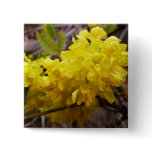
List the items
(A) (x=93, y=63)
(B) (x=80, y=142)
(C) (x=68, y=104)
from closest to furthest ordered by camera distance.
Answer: (A) (x=93, y=63), (C) (x=68, y=104), (B) (x=80, y=142)

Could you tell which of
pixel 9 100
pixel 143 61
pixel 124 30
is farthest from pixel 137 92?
pixel 9 100

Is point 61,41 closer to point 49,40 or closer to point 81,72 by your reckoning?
point 49,40

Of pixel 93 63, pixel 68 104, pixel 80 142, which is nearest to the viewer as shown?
pixel 93 63

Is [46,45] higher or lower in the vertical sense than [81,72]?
higher

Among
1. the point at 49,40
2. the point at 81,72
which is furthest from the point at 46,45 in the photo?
the point at 81,72

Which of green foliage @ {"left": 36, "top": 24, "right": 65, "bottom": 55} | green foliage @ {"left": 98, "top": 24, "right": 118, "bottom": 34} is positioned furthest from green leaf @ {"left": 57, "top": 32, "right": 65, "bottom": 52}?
green foliage @ {"left": 98, "top": 24, "right": 118, "bottom": 34}

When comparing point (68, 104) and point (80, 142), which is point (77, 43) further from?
point (80, 142)

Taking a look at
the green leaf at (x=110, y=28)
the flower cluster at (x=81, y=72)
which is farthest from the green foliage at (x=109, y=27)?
the flower cluster at (x=81, y=72)
